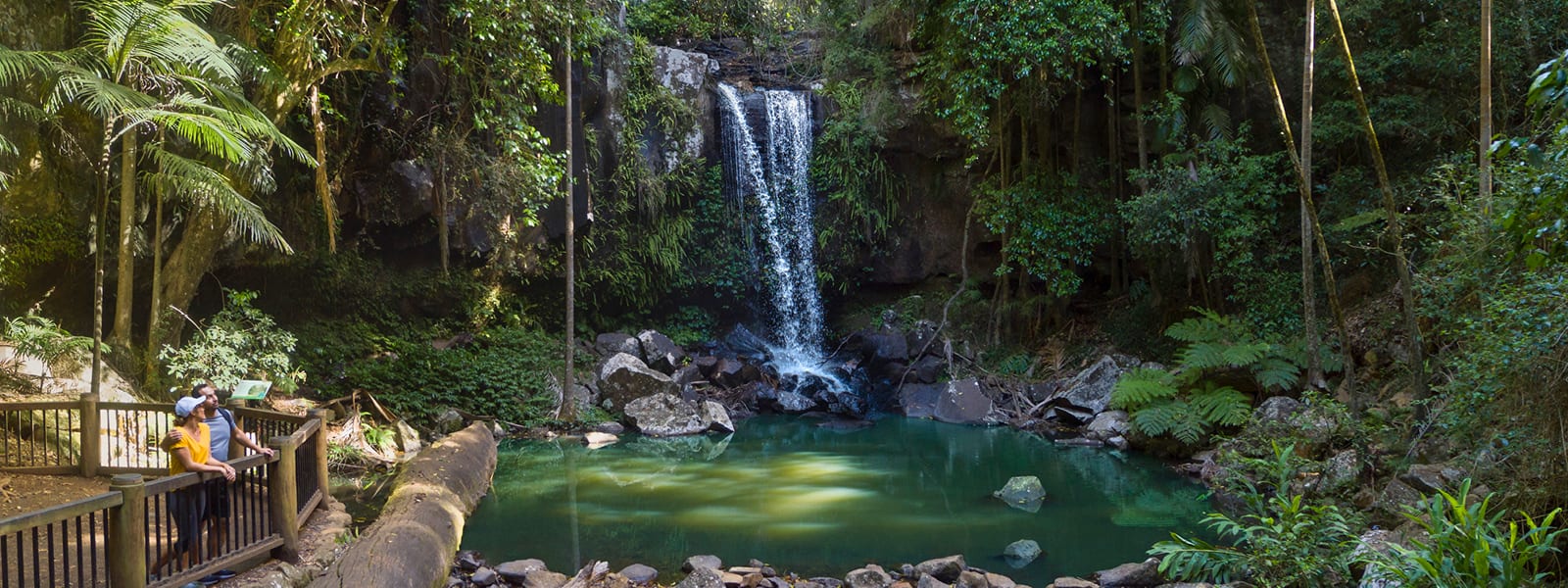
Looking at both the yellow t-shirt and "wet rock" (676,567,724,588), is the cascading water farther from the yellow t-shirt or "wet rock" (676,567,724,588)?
the yellow t-shirt

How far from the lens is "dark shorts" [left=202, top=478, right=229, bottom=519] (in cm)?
546

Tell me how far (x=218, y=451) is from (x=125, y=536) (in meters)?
1.27

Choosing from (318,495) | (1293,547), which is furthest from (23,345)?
(1293,547)

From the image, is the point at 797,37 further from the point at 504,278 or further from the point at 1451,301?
the point at 1451,301

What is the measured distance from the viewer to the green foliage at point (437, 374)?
13023mm

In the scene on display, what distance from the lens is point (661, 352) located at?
16.3 metres

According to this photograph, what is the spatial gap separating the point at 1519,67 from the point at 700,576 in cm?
1087

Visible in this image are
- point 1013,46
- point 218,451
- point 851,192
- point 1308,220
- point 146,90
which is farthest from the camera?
point 851,192

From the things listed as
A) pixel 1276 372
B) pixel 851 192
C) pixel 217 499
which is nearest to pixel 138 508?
pixel 217 499

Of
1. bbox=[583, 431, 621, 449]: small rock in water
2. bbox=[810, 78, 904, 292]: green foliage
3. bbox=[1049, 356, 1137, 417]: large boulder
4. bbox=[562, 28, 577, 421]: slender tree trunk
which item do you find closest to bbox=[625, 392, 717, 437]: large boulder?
bbox=[583, 431, 621, 449]: small rock in water

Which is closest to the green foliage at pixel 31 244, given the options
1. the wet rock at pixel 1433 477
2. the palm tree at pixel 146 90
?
the palm tree at pixel 146 90

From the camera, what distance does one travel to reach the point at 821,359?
18078 millimetres

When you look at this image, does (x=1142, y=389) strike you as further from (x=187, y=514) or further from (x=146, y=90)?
(x=146, y=90)

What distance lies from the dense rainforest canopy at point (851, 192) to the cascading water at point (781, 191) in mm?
379
